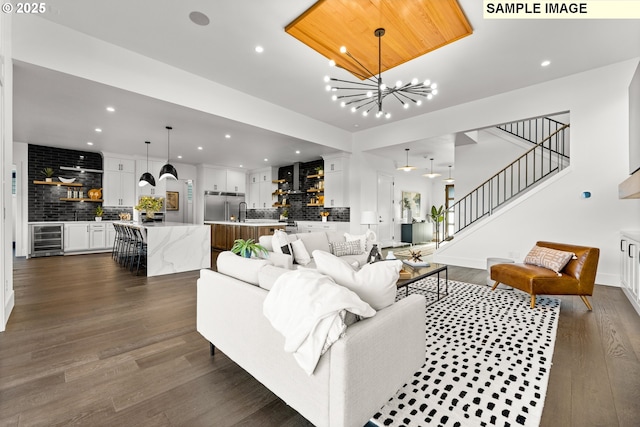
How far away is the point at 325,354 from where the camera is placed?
50.5 inches

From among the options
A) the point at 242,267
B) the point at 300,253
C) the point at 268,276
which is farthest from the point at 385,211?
the point at 268,276

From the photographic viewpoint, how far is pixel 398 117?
6.37 meters

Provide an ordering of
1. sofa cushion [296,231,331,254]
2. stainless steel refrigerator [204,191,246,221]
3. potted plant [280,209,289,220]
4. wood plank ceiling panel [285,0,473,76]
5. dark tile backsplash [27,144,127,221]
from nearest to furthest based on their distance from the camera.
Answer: wood plank ceiling panel [285,0,473,76]
sofa cushion [296,231,331,254]
dark tile backsplash [27,144,127,221]
potted plant [280,209,289,220]
stainless steel refrigerator [204,191,246,221]

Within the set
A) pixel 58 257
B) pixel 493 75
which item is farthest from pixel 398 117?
pixel 58 257

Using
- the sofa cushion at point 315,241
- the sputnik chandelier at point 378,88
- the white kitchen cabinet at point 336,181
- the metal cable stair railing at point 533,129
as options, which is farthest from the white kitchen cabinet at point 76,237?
the metal cable stair railing at point 533,129

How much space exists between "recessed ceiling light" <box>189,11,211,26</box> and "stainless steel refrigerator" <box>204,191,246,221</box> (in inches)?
284

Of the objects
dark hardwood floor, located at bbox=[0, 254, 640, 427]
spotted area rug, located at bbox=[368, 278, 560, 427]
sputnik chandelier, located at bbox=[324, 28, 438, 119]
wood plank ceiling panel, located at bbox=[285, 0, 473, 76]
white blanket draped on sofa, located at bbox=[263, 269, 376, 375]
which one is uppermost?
wood plank ceiling panel, located at bbox=[285, 0, 473, 76]

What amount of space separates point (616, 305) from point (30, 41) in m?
7.57

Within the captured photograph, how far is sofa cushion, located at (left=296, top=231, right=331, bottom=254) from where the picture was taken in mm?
4584

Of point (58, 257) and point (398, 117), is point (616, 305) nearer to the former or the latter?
point (398, 117)

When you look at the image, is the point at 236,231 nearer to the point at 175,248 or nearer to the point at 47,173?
the point at 175,248

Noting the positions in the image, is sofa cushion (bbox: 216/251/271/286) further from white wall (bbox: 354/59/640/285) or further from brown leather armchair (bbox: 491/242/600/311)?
white wall (bbox: 354/59/640/285)

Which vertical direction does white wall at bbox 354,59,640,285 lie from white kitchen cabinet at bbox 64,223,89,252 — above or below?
above

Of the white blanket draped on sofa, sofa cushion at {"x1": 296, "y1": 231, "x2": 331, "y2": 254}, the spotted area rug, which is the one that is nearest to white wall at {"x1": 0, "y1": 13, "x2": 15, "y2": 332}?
the white blanket draped on sofa
